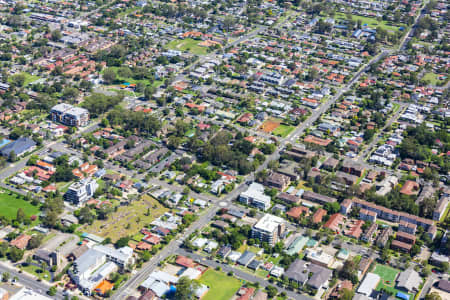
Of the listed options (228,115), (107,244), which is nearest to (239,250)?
(107,244)

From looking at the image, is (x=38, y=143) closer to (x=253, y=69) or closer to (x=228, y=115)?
A: (x=228, y=115)

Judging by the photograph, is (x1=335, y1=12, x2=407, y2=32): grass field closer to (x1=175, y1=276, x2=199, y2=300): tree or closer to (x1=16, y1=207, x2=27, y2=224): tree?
(x1=175, y1=276, x2=199, y2=300): tree

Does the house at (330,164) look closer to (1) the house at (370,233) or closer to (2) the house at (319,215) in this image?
(2) the house at (319,215)

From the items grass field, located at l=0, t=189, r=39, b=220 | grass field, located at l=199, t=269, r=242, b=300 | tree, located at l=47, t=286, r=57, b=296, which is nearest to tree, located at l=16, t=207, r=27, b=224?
grass field, located at l=0, t=189, r=39, b=220

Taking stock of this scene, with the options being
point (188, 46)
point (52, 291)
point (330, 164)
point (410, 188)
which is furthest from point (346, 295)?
point (188, 46)

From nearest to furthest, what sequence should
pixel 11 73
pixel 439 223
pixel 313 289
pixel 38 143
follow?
pixel 313 289 < pixel 439 223 < pixel 38 143 < pixel 11 73

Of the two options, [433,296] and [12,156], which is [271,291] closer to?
[433,296]
